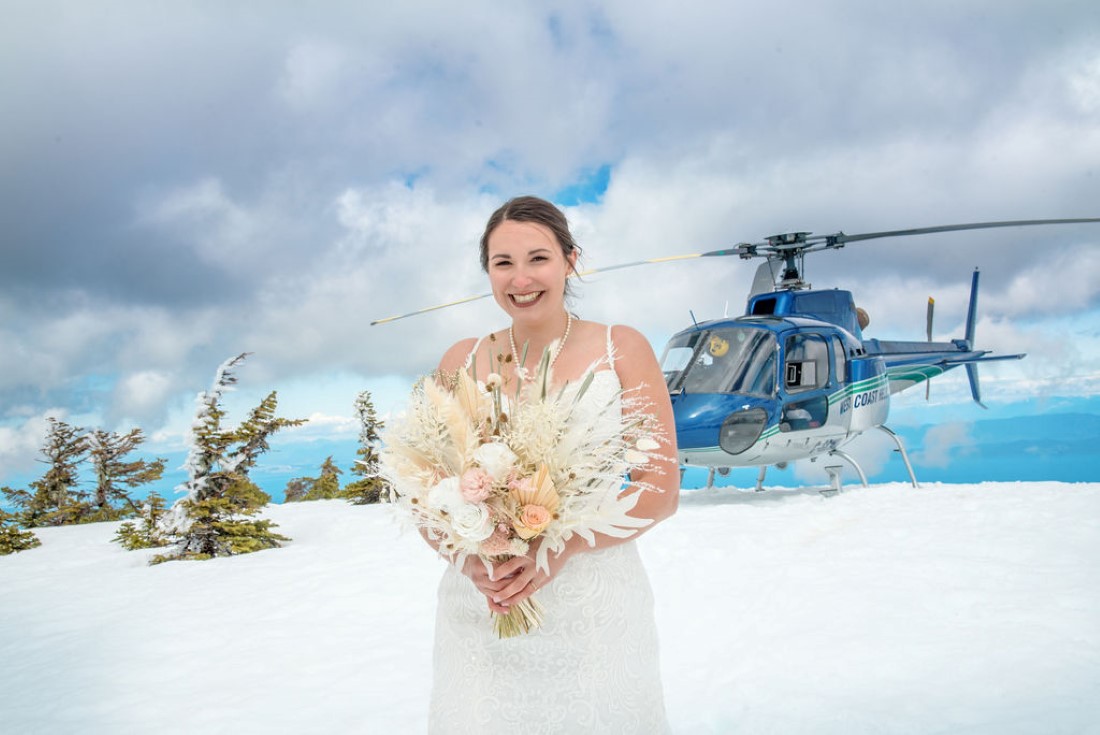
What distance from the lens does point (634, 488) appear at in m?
1.85

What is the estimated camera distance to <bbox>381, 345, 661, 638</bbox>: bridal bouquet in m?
1.48

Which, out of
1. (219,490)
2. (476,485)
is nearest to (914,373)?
(219,490)

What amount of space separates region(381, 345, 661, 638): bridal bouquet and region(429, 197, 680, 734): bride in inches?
5.7

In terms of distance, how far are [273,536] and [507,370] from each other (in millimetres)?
7272

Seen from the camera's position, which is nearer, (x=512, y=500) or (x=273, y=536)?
(x=512, y=500)

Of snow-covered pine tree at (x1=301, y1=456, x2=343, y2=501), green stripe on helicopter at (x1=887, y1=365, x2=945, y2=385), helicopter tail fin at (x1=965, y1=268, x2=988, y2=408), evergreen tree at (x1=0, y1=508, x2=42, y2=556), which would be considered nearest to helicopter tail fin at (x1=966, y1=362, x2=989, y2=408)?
helicopter tail fin at (x1=965, y1=268, x2=988, y2=408)

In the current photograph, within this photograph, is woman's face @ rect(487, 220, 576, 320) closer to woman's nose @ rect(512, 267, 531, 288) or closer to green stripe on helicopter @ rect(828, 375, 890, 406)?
woman's nose @ rect(512, 267, 531, 288)

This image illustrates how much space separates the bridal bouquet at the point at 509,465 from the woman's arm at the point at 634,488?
0.16 feet

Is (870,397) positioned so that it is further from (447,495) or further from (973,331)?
(447,495)

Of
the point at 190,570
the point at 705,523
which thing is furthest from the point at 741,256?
the point at 190,570

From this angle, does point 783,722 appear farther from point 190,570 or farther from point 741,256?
point 741,256

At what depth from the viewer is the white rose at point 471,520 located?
1.48 m

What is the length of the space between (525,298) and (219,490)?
7.44 m

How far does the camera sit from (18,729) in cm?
386
